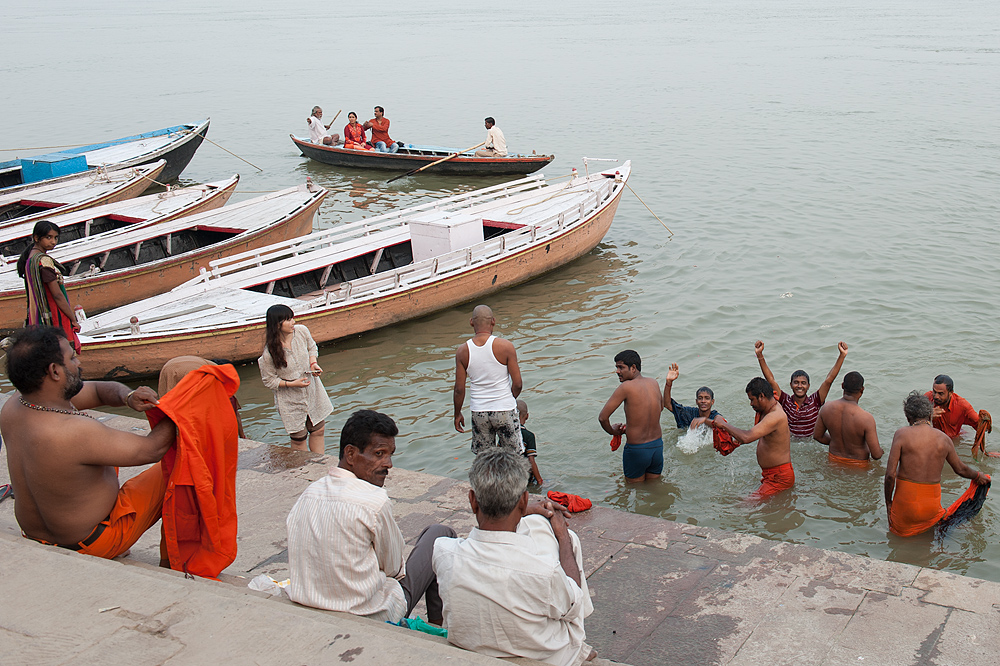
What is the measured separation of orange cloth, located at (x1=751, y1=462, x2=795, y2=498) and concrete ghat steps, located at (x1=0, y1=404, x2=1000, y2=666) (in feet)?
5.29

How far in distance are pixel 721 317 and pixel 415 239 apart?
16.1ft

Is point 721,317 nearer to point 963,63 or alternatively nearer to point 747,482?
point 747,482

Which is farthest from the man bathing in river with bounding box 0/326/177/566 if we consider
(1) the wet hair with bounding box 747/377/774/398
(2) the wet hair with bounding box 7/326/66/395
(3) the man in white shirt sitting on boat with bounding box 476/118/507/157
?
(3) the man in white shirt sitting on boat with bounding box 476/118/507/157

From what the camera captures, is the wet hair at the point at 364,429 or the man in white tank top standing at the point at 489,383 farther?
the man in white tank top standing at the point at 489,383

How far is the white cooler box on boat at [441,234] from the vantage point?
41.8ft

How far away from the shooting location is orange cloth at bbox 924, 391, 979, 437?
300 inches

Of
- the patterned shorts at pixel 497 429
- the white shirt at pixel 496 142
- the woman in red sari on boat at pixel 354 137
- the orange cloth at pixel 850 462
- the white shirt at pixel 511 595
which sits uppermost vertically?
the woman in red sari on boat at pixel 354 137

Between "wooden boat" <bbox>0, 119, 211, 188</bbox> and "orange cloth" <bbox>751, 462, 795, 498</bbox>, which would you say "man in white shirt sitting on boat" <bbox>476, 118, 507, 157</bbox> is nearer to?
"wooden boat" <bbox>0, 119, 211, 188</bbox>

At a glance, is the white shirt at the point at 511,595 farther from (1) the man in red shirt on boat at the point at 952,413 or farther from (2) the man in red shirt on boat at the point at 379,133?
(2) the man in red shirt on boat at the point at 379,133

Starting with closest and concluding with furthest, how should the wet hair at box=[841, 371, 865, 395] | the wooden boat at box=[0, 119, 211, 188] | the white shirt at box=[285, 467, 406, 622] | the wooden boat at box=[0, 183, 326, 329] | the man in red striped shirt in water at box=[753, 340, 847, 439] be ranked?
1. the white shirt at box=[285, 467, 406, 622]
2. the wet hair at box=[841, 371, 865, 395]
3. the man in red striped shirt in water at box=[753, 340, 847, 439]
4. the wooden boat at box=[0, 183, 326, 329]
5. the wooden boat at box=[0, 119, 211, 188]

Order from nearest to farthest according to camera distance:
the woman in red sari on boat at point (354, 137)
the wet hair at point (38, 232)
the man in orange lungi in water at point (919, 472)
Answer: the man in orange lungi in water at point (919, 472) → the wet hair at point (38, 232) → the woman in red sari on boat at point (354, 137)

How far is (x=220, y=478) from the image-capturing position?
409 centimetres

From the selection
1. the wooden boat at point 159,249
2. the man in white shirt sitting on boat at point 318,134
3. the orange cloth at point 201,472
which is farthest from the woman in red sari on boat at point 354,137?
the orange cloth at point 201,472

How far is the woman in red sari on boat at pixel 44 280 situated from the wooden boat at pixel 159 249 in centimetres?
344
